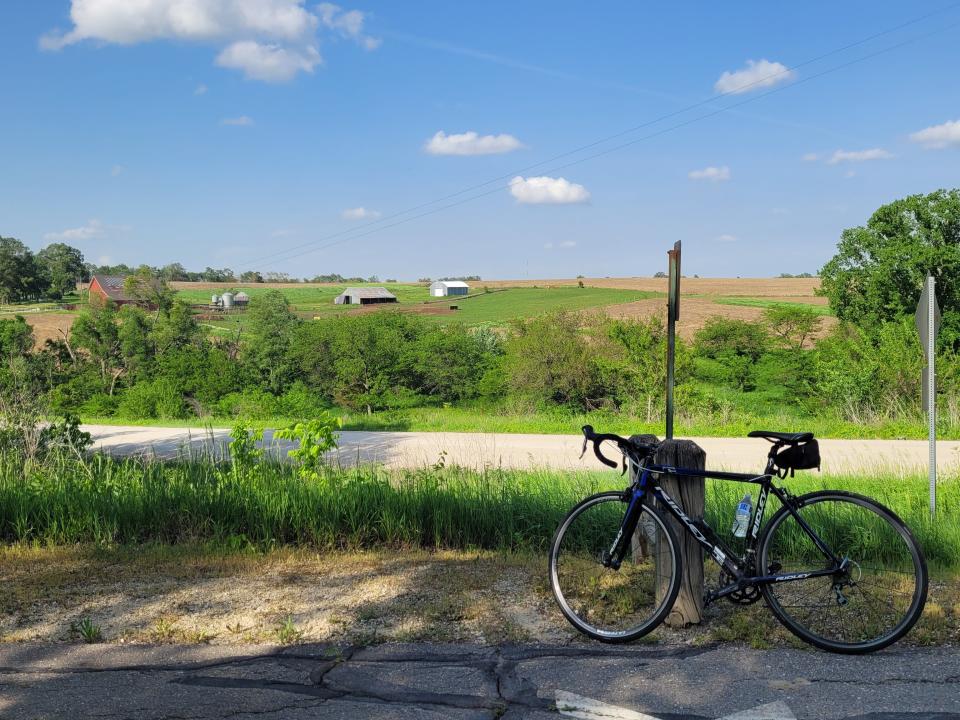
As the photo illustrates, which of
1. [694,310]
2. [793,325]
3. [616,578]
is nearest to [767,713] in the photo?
[616,578]

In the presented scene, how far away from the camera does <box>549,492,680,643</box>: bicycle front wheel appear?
4473mm

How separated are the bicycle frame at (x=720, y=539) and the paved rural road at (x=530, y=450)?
7254mm

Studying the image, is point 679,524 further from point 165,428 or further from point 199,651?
point 165,428

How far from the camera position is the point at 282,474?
8.45 metres

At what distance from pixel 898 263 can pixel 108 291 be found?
44.3 m

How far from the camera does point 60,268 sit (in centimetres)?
8325

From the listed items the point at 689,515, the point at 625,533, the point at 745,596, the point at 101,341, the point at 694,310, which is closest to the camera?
the point at 745,596

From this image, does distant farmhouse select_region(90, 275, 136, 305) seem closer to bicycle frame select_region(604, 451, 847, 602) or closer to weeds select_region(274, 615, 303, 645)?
weeds select_region(274, 615, 303, 645)

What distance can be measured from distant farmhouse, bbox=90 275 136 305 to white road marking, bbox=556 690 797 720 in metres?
43.3

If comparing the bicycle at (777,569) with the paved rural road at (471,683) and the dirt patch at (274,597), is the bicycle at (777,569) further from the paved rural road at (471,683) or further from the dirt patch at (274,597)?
the dirt patch at (274,597)

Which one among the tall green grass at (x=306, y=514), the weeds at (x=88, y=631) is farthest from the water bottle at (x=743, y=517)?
the weeds at (x=88, y=631)

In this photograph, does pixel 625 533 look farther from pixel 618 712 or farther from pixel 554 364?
pixel 554 364

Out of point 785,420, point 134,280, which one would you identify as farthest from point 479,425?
point 134,280

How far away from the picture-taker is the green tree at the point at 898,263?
1165 inches
